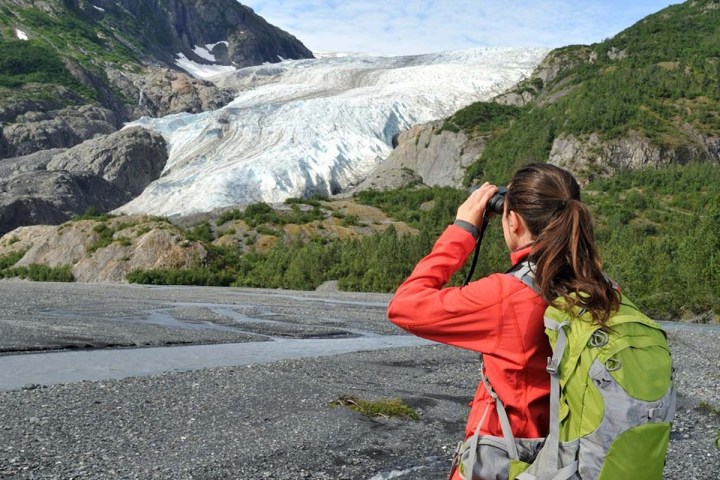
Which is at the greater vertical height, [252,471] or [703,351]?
[252,471]

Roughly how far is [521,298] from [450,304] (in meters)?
0.23

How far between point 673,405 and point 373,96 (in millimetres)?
79216

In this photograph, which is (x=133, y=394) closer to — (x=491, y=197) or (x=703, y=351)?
(x=491, y=197)

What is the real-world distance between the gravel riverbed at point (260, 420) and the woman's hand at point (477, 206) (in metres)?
4.03

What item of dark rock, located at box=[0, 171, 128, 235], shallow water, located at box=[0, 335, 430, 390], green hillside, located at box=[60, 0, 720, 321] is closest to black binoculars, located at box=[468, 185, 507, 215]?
shallow water, located at box=[0, 335, 430, 390]

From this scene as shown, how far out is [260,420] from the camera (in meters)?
8.23

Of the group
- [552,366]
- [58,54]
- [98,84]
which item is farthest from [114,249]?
[58,54]

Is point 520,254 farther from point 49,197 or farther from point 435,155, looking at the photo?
point 435,155

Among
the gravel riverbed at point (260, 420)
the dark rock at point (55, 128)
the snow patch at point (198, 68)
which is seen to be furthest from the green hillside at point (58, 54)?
the gravel riverbed at point (260, 420)

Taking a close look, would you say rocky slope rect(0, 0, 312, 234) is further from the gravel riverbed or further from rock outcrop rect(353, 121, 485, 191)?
the gravel riverbed

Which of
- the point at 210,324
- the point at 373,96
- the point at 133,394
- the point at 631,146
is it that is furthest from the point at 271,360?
the point at 373,96

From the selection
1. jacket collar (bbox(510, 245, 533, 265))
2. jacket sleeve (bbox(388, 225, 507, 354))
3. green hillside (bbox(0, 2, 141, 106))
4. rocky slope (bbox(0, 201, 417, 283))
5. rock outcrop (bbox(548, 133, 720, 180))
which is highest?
green hillside (bbox(0, 2, 141, 106))

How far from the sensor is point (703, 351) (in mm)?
16109

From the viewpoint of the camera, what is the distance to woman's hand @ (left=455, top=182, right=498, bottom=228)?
9.09 feet
